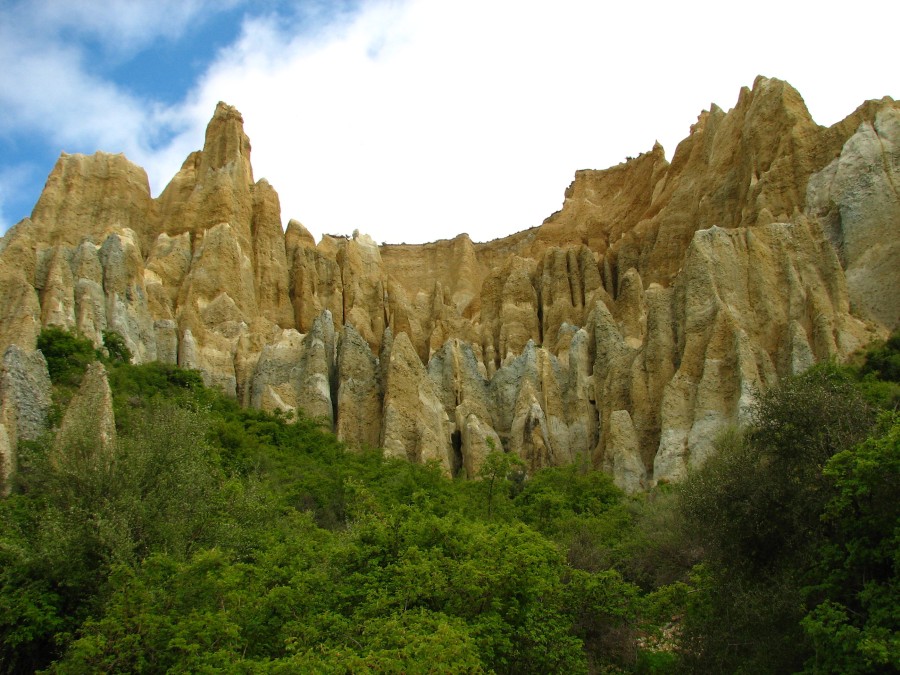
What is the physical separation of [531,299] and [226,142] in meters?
17.9

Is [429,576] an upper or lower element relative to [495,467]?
lower

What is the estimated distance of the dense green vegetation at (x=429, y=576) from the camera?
32.0 ft

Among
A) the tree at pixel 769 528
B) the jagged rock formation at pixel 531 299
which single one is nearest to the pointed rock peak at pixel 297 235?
the jagged rock formation at pixel 531 299

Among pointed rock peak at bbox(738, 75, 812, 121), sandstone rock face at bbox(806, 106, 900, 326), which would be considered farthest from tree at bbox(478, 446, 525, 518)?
pointed rock peak at bbox(738, 75, 812, 121)

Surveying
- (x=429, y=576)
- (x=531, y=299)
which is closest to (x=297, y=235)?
(x=531, y=299)

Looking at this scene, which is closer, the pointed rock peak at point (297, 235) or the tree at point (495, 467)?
the tree at point (495, 467)

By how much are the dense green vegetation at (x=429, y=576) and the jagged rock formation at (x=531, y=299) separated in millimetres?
9646

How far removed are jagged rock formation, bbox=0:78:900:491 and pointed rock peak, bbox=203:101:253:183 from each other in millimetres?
125

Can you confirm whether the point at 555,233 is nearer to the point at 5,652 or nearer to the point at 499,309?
the point at 499,309

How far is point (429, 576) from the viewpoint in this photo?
11.5 meters

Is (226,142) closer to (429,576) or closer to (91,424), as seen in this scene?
(91,424)

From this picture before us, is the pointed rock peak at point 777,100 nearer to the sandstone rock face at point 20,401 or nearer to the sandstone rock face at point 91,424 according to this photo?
the sandstone rock face at point 91,424

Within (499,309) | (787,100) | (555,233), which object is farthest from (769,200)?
(555,233)

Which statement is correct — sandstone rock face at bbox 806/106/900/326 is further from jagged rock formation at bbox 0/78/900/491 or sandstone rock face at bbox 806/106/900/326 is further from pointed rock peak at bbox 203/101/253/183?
pointed rock peak at bbox 203/101/253/183
